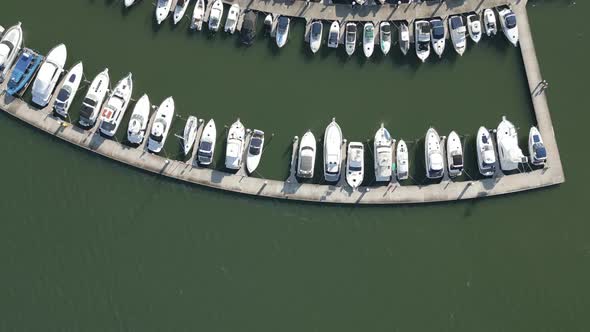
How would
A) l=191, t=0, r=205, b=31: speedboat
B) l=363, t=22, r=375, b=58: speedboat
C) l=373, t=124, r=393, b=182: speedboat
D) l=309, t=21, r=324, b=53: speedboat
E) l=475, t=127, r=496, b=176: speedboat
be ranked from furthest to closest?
l=191, t=0, r=205, b=31: speedboat → l=309, t=21, r=324, b=53: speedboat → l=363, t=22, r=375, b=58: speedboat → l=475, t=127, r=496, b=176: speedboat → l=373, t=124, r=393, b=182: speedboat

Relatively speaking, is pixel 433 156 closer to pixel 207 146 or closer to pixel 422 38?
pixel 422 38

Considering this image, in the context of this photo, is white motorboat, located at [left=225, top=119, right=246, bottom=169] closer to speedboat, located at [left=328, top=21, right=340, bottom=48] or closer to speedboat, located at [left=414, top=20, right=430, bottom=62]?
speedboat, located at [left=328, top=21, right=340, bottom=48]

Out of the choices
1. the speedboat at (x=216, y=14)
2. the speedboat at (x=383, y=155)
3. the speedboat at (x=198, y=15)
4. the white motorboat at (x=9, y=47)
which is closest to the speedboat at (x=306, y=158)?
the speedboat at (x=383, y=155)

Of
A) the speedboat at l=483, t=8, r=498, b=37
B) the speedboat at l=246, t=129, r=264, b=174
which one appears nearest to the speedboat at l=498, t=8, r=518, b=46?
the speedboat at l=483, t=8, r=498, b=37

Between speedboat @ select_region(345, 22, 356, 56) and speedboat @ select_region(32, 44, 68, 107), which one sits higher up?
speedboat @ select_region(345, 22, 356, 56)

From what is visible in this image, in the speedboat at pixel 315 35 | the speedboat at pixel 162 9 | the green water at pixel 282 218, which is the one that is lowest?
the green water at pixel 282 218

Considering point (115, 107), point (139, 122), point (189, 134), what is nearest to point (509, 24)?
point (189, 134)

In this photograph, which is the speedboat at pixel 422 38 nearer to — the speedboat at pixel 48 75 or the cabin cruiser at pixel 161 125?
the cabin cruiser at pixel 161 125
